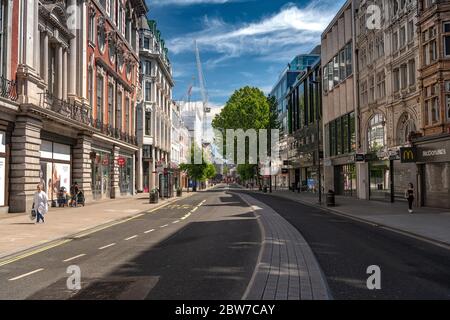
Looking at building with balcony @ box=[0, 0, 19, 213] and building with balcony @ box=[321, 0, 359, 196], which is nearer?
building with balcony @ box=[0, 0, 19, 213]

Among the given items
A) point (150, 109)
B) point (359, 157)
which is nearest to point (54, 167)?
point (359, 157)

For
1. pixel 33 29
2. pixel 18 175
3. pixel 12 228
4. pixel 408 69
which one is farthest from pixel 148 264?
pixel 408 69

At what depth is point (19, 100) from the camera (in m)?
22.7

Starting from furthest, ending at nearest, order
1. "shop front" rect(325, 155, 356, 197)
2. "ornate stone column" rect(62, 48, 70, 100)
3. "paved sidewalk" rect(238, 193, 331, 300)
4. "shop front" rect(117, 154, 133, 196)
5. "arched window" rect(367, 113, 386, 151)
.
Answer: "shop front" rect(117, 154, 133, 196) < "shop front" rect(325, 155, 356, 197) < "arched window" rect(367, 113, 386, 151) < "ornate stone column" rect(62, 48, 70, 100) < "paved sidewalk" rect(238, 193, 331, 300)

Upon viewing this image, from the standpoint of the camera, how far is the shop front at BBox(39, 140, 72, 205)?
27.3 m

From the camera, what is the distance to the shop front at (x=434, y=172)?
78.4 feet

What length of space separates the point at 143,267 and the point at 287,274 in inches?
122

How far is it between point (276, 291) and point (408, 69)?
Result: 85.6ft

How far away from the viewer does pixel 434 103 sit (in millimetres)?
25109

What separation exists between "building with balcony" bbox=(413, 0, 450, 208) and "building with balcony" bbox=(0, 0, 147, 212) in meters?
22.3

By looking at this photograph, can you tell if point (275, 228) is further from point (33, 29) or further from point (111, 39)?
point (111, 39)

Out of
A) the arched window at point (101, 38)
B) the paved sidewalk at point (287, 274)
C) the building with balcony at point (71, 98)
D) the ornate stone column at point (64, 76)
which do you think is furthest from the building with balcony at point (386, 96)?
the ornate stone column at point (64, 76)

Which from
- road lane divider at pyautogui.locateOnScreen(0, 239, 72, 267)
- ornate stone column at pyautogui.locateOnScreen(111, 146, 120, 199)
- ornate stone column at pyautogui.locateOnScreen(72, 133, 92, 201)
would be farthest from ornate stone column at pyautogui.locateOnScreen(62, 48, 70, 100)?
road lane divider at pyautogui.locateOnScreen(0, 239, 72, 267)

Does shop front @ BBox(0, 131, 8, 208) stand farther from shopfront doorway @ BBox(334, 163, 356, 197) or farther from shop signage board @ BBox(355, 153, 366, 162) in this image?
shopfront doorway @ BBox(334, 163, 356, 197)
